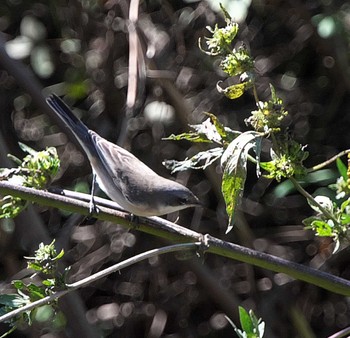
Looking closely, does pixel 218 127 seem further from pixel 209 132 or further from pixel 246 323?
pixel 246 323

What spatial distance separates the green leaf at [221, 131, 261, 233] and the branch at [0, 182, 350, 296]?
0.21 metres

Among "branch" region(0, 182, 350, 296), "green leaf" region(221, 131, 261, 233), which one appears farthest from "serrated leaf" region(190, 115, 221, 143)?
"branch" region(0, 182, 350, 296)

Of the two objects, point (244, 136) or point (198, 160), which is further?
point (198, 160)

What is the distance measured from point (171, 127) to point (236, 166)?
273 centimetres

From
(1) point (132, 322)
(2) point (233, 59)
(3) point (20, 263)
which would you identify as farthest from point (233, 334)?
(2) point (233, 59)

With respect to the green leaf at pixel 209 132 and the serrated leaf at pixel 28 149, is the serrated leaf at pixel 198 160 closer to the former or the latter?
the green leaf at pixel 209 132

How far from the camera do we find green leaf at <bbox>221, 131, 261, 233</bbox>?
203cm

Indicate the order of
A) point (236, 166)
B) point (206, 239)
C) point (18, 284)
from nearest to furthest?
point (236, 166)
point (18, 284)
point (206, 239)

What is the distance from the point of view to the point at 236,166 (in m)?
2.03

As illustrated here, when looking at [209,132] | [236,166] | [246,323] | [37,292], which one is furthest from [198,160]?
[37,292]

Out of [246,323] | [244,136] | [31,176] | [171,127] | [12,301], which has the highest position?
[244,136]

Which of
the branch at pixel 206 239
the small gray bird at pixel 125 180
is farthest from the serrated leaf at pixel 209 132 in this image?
the small gray bird at pixel 125 180

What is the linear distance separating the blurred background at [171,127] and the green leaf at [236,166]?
236 centimetres

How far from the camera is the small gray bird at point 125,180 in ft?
12.3
